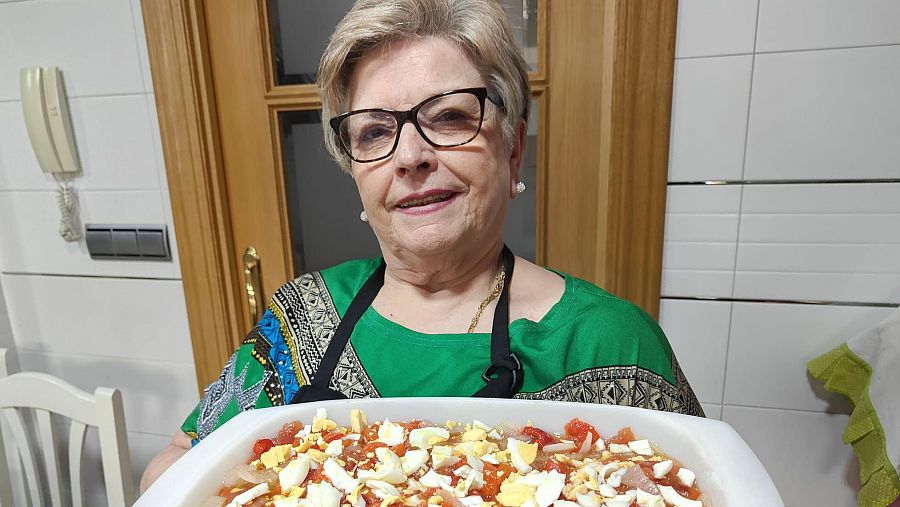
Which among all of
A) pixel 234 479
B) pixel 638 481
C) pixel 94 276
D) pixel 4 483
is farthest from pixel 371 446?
pixel 94 276

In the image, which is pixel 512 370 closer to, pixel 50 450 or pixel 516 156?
pixel 516 156

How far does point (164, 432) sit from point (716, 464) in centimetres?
162

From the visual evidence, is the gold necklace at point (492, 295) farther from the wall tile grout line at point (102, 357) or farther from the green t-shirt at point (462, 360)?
the wall tile grout line at point (102, 357)

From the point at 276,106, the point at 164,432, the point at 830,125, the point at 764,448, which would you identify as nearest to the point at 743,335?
the point at 764,448

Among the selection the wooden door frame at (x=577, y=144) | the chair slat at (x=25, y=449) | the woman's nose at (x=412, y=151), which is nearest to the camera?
the woman's nose at (x=412, y=151)

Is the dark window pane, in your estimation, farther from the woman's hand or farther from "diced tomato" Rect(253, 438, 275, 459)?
"diced tomato" Rect(253, 438, 275, 459)

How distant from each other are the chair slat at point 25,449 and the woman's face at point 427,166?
104cm

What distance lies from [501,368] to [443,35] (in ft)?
1.57

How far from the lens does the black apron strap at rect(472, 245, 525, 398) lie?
71cm

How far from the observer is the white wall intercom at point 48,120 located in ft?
4.27

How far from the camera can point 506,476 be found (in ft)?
1.44

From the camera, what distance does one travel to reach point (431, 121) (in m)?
0.71

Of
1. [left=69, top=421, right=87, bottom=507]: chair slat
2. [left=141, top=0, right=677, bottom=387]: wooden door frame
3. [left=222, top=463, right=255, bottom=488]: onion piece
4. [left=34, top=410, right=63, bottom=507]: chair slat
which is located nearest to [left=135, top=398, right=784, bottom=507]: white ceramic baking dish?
[left=222, top=463, right=255, bottom=488]: onion piece

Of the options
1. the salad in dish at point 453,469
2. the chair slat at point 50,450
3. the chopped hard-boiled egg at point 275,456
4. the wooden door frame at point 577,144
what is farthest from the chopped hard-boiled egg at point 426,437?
the chair slat at point 50,450
